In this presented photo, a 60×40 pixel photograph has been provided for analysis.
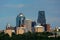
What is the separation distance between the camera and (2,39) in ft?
212

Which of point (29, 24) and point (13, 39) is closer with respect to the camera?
point (13, 39)

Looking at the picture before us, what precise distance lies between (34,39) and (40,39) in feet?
7.45

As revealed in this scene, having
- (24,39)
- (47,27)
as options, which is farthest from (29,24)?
(24,39)

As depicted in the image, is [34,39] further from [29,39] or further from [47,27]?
[47,27]

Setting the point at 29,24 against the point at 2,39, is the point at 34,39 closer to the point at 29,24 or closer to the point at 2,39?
the point at 2,39

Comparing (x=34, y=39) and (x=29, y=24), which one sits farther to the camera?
(x=29, y=24)

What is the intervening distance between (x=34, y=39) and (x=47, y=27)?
397 ft

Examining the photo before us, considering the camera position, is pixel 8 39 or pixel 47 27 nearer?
pixel 8 39

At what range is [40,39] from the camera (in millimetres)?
64250

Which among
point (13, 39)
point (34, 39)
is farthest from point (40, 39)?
point (13, 39)

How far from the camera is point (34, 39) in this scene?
217 ft

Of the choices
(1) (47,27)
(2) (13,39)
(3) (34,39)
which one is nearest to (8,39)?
(2) (13,39)

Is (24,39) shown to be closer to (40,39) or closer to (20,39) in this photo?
(20,39)

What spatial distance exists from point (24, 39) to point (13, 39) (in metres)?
3.22
